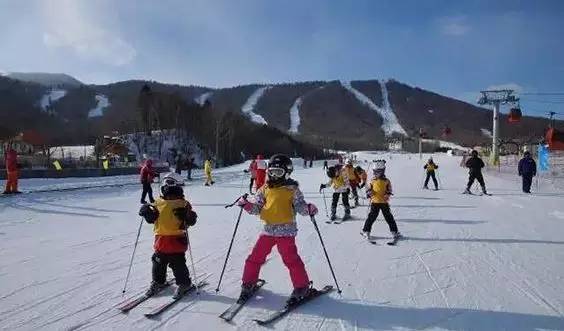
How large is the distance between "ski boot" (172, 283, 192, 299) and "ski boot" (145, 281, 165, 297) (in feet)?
0.74

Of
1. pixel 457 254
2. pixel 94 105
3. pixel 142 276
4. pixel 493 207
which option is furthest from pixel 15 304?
pixel 94 105

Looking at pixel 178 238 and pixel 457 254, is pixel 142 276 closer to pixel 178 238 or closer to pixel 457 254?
pixel 178 238

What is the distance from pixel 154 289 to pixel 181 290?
358 mm

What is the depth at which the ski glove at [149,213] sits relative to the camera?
5.97m

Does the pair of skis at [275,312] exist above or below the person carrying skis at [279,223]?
below

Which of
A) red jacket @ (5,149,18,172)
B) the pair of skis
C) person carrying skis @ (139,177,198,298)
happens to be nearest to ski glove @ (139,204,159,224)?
person carrying skis @ (139,177,198,298)

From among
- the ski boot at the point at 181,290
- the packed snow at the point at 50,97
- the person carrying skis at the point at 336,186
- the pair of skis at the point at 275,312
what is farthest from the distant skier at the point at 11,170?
the packed snow at the point at 50,97

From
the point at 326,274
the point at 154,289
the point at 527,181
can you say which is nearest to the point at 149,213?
the point at 154,289

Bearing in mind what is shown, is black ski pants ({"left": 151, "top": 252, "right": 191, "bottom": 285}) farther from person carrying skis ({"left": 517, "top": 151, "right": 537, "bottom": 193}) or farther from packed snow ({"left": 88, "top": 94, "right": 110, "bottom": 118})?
packed snow ({"left": 88, "top": 94, "right": 110, "bottom": 118})

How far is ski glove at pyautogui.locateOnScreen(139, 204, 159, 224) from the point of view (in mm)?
5973

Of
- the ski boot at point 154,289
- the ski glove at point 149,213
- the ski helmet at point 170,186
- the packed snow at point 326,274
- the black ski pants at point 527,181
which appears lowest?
the packed snow at point 326,274

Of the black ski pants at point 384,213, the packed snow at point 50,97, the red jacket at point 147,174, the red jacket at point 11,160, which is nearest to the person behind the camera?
the black ski pants at point 384,213

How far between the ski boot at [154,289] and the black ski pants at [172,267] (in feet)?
0.12

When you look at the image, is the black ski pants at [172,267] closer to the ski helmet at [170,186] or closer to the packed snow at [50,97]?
the ski helmet at [170,186]
